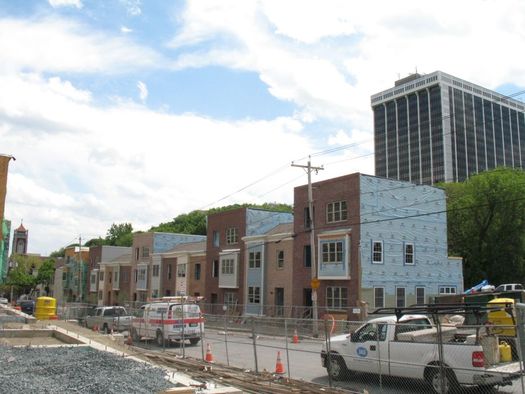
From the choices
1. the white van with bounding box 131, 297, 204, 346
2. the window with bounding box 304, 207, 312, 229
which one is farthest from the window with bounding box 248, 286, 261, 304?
the white van with bounding box 131, 297, 204, 346

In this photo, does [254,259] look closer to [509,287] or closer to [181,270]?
[181,270]

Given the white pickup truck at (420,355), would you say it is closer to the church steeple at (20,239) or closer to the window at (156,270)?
the window at (156,270)

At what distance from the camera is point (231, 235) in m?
49.6

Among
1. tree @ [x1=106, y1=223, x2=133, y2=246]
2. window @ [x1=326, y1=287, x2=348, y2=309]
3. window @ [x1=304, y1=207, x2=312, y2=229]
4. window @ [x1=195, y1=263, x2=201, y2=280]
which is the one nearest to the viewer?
window @ [x1=326, y1=287, x2=348, y2=309]

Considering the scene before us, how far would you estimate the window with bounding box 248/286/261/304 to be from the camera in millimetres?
44469

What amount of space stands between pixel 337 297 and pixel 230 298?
14882 millimetres

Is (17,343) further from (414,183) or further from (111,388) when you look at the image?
(414,183)

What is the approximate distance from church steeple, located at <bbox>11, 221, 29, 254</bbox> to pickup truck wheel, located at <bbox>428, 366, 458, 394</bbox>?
142 meters

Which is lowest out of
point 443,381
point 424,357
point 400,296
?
point 443,381

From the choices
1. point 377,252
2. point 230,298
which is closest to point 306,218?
point 377,252

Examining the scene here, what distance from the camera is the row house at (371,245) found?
35.0m

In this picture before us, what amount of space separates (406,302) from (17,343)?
79.0 ft

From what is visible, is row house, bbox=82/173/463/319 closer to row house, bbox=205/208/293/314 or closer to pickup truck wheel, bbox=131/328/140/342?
row house, bbox=205/208/293/314

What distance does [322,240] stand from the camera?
123ft
